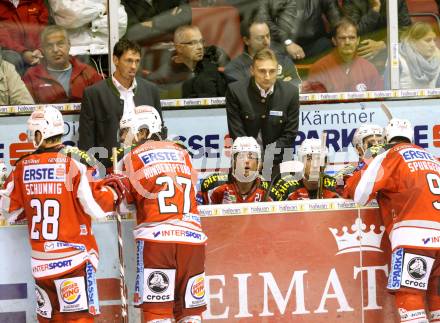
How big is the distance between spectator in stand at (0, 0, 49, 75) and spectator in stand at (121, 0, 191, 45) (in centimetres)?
71

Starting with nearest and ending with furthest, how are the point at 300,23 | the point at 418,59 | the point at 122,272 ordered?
the point at 122,272
the point at 300,23
the point at 418,59

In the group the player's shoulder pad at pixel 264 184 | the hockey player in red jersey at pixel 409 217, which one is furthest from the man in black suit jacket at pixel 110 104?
the hockey player in red jersey at pixel 409 217

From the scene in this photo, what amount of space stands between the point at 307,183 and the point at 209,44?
6.72 ft

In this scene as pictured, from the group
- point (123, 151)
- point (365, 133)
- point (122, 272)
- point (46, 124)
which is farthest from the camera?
point (365, 133)

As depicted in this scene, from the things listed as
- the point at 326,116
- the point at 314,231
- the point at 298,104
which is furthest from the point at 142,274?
the point at 326,116

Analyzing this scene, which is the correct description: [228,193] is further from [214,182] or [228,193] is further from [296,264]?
[296,264]

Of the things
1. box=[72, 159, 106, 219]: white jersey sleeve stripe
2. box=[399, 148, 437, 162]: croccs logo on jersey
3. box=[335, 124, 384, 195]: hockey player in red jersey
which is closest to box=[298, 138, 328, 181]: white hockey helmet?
box=[335, 124, 384, 195]: hockey player in red jersey

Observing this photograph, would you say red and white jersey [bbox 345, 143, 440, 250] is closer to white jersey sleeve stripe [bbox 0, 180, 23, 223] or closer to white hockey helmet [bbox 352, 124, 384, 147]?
white hockey helmet [bbox 352, 124, 384, 147]

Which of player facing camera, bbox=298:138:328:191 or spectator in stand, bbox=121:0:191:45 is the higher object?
spectator in stand, bbox=121:0:191:45

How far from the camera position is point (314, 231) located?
21.4ft

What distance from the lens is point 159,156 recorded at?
20.1 feet

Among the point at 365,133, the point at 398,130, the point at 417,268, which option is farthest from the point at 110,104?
the point at 417,268

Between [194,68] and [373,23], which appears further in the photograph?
[373,23]

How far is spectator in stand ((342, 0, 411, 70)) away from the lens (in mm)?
8875
